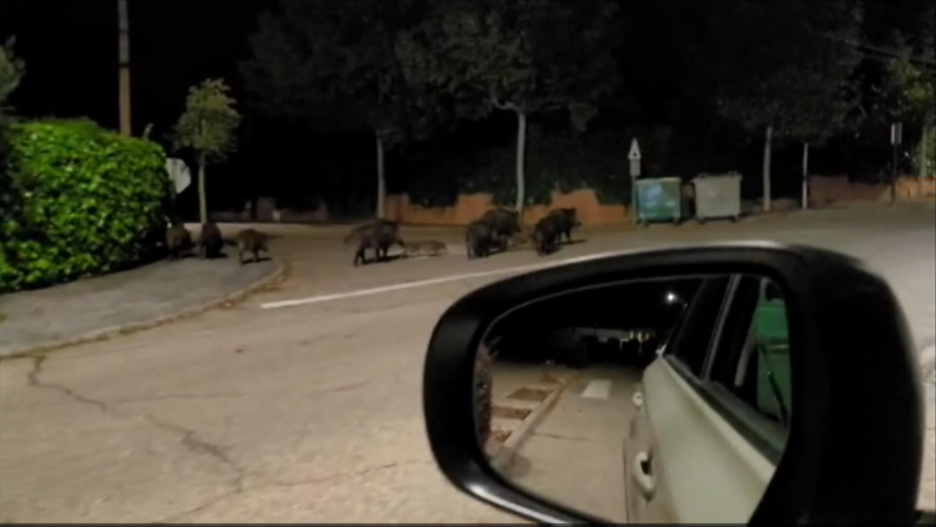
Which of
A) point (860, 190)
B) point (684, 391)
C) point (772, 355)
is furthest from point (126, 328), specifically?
point (860, 190)

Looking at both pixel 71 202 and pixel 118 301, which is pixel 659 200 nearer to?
pixel 71 202

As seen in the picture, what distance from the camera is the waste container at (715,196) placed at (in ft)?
96.2

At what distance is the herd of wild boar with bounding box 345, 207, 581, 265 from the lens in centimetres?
2064

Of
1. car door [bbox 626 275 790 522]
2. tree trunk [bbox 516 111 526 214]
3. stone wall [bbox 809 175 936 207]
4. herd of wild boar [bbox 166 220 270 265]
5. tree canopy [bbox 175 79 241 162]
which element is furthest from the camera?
stone wall [bbox 809 175 936 207]

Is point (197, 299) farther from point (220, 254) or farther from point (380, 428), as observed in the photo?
point (380, 428)

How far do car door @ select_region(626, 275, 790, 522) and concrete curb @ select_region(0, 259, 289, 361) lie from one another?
34.3 feet

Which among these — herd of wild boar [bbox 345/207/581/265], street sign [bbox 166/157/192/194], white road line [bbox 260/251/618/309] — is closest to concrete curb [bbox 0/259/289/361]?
white road line [bbox 260/251/618/309]

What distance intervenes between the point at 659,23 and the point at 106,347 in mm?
29104

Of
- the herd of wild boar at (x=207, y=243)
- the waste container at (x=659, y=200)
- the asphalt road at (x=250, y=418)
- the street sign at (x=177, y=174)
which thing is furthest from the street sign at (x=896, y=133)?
the street sign at (x=177, y=174)

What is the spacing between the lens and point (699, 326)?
2570mm

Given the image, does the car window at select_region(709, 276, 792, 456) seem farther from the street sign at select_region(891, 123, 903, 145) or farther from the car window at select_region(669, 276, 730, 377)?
the street sign at select_region(891, 123, 903, 145)

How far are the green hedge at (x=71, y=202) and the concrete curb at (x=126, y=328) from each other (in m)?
2.79

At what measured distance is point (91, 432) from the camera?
23.6 feet

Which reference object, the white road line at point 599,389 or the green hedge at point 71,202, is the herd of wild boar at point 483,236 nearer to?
the green hedge at point 71,202
